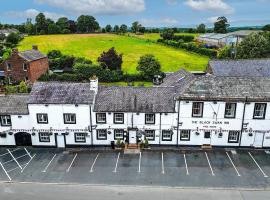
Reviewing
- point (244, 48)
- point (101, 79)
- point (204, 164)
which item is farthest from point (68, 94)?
point (244, 48)

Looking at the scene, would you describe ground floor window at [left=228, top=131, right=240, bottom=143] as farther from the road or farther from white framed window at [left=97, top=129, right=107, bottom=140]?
white framed window at [left=97, top=129, right=107, bottom=140]

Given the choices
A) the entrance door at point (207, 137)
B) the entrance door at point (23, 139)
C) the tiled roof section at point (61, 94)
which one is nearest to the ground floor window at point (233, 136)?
the entrance door at point (207, 137)

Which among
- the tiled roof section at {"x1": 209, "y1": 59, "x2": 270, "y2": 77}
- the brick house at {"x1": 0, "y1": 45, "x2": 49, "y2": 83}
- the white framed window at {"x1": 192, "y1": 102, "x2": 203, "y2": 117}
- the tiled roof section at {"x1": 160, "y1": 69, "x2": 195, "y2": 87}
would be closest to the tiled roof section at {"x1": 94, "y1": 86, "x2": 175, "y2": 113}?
the white framed window at {"x1": 192, "y1": 102, "x2": 203, "y2": 117}

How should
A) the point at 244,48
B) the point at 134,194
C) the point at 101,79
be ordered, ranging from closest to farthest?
the point at 134,194 → the point at 101,79 → the point at 244,48

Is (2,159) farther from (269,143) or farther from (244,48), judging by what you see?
(244,48)

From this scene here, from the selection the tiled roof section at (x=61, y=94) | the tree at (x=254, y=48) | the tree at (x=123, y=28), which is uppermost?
the tree at (x=123, y=28)

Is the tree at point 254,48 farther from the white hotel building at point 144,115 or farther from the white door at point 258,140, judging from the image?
the white door at point 258,140

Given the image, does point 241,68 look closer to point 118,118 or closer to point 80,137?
point 118,118
